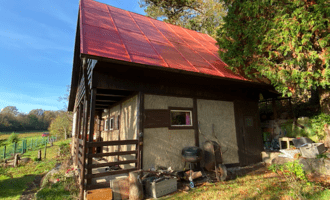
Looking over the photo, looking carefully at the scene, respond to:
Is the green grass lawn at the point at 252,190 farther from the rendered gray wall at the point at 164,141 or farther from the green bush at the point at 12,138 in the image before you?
the green bush at the point at 12,138

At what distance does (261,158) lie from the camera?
23.9 feet

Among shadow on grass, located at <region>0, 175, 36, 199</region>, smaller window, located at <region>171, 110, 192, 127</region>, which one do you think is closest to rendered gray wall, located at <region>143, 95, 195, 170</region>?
smaller window, located at <region>171, 110, 192, 127</region>

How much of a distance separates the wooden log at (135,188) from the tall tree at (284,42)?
4861 millimetres

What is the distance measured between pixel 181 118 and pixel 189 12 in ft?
44.6

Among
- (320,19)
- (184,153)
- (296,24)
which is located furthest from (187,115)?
(320,19)

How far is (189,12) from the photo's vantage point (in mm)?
16344

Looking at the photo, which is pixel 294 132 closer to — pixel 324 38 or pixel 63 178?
pixel 324 38

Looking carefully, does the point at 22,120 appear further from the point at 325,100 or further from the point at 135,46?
the point at 325,100

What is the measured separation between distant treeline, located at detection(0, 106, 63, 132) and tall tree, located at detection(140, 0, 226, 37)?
6407cm

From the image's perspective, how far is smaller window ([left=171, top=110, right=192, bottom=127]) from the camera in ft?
19.3

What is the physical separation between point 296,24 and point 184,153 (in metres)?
4.72

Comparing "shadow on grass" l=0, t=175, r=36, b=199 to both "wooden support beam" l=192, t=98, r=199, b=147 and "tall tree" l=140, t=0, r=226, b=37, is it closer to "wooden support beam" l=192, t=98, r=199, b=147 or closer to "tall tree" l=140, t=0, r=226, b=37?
"wooden support beam" l=192, t=98, r=199, b=147

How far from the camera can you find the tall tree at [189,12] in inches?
615

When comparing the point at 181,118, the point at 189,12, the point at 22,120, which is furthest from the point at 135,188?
the point at 22,120
